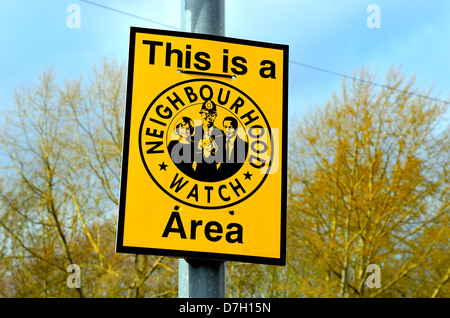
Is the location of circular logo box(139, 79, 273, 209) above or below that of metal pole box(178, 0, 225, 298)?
above

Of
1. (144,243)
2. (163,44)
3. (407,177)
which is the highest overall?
(407,177)

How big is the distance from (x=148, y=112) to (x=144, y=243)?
1.48 feet

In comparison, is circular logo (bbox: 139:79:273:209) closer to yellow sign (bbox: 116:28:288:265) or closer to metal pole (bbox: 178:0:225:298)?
yellow sign (bbox: 116:28:288:265)

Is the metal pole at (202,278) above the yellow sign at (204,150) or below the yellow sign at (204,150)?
below

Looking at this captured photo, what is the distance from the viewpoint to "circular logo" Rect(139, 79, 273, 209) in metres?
1.97

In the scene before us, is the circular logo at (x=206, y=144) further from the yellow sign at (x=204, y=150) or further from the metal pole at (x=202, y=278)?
the metal pole at (x=202, y=278)

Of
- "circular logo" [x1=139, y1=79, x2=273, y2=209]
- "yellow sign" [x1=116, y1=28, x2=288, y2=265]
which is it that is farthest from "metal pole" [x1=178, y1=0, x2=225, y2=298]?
"circular logo" [x1=139, y1=79, x2=273, y2=209]

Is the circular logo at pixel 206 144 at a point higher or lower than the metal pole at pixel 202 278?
higher

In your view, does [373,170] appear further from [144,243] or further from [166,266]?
[144,243]

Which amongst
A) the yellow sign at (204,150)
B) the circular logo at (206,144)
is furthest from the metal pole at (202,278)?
the circular logo at (206,144)

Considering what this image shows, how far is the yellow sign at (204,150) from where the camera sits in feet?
6.31

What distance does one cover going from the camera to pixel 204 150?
2.01 m
